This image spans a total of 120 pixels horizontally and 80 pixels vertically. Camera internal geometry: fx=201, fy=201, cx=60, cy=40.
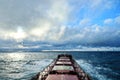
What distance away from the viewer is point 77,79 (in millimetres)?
35469

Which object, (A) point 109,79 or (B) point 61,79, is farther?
(A) point 109,79

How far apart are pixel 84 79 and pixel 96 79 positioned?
1607 cm

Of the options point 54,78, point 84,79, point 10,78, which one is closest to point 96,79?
point 84,79

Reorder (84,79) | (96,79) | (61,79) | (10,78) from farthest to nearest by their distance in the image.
Result: 1. (10,78)
2. (96,79)
3. (84,79)
4. (61,79)

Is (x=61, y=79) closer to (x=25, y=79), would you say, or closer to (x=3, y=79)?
(x=25, y=79)

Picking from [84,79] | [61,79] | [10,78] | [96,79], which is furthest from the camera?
[10,78]

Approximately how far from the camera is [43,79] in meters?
36.3

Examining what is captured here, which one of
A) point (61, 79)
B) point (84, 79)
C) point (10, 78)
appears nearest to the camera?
point (61, 79)

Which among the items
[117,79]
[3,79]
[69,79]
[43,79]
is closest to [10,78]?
[3,79]

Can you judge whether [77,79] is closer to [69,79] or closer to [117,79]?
[69,79]

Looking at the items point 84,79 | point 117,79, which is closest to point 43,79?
point 84,79

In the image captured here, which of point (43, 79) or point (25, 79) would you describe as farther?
point (25, 79)

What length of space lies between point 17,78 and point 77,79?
978 inches

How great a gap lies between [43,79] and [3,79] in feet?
75.4
